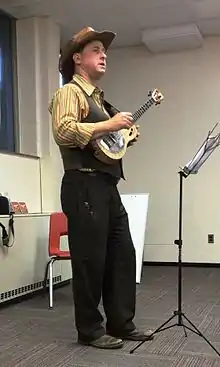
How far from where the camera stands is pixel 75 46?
99.1 inches

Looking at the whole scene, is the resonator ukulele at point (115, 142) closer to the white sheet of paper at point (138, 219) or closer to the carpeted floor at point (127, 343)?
the carpeted floor at point (127, 343)

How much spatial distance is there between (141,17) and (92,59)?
112 inches

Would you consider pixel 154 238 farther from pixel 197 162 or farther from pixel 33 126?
Answer: pixel 197 162

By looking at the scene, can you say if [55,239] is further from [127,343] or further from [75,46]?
[75,46]

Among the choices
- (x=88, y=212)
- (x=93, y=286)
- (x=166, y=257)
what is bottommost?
(x=166, y=257)

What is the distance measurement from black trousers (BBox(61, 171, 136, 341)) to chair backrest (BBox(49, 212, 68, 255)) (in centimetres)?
132

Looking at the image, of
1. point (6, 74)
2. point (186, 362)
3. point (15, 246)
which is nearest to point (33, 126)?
point (6, 74)

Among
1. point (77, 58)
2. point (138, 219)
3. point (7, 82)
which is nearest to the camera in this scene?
point (77, 58)

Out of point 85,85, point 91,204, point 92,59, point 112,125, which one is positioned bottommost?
point 91,204

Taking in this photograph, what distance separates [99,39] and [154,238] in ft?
12.4

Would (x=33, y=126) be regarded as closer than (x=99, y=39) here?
No

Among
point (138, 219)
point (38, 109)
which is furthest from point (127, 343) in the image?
point (38, 109)

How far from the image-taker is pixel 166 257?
5.96 meters

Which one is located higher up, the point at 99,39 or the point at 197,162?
the point at 99,39
